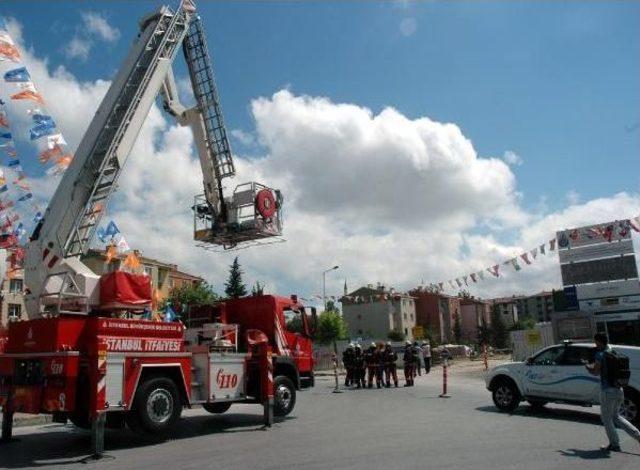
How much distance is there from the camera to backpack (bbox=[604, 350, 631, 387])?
8.90m

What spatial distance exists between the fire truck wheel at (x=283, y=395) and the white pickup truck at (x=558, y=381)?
482 centimetres

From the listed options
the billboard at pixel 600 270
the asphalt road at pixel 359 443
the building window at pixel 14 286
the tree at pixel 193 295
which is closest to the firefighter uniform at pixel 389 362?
the asphalt road at pixel 359 443

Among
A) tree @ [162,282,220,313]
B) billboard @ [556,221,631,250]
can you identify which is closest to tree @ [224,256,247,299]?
tree @ [162,282,220,313]

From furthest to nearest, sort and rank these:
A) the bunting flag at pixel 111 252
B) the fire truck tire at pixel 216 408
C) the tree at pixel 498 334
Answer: the tree at pixel 498 334, the bunting flag at pixel 111 252, the fire truck tire at pixel 216 408

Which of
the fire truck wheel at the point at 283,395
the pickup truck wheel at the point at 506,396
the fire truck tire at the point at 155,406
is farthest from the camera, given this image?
the pickup truck wheel at the point at 506,396

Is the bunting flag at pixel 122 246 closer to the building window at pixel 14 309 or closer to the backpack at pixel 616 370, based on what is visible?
the backpack at pixel 616 370

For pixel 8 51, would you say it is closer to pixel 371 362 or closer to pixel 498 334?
pixel 371 362

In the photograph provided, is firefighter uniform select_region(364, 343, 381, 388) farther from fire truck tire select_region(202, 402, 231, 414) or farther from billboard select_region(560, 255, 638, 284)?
billboard select_region(560, 255, 638, 284)

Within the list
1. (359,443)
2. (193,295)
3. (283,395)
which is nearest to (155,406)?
(359,443)

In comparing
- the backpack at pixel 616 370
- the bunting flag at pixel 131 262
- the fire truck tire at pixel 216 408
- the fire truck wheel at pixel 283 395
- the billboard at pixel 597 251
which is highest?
the billboard at pixel 597 251

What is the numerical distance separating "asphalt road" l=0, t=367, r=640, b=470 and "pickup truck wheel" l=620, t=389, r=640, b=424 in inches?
27.1

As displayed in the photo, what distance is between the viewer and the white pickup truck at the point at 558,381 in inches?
449

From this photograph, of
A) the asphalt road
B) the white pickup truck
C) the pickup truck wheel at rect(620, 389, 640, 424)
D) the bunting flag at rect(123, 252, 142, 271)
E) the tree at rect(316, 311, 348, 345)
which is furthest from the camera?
the tree at rect(316, 311, 348, 345)

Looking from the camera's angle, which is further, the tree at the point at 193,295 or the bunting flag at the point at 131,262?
the tree at the point at 193,295
